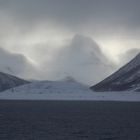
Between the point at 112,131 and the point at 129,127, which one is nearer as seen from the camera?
the point at 112,131

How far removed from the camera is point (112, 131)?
155 m

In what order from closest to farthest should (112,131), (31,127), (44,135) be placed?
(44,135) < (112,131) < (31,127)

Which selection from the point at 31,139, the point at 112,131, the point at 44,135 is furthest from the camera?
the point at 112,131

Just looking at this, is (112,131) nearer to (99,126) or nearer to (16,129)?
(99,126)

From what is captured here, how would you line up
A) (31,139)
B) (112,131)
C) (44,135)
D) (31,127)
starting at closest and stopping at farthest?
(31,139) < (44,135) < (112,131) < (31,127)

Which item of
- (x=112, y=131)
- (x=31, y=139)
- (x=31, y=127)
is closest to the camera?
(x=31, y=139)

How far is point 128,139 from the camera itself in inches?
5241

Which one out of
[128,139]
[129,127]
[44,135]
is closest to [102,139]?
[128,139]

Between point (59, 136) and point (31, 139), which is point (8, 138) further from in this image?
point (59, 136)

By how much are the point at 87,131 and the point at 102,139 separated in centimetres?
2062

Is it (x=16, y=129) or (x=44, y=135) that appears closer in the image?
(x=44, y=135)

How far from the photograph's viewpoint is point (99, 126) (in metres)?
172

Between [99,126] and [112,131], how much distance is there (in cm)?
1749

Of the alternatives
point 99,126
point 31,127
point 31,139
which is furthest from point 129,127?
point 31,139
